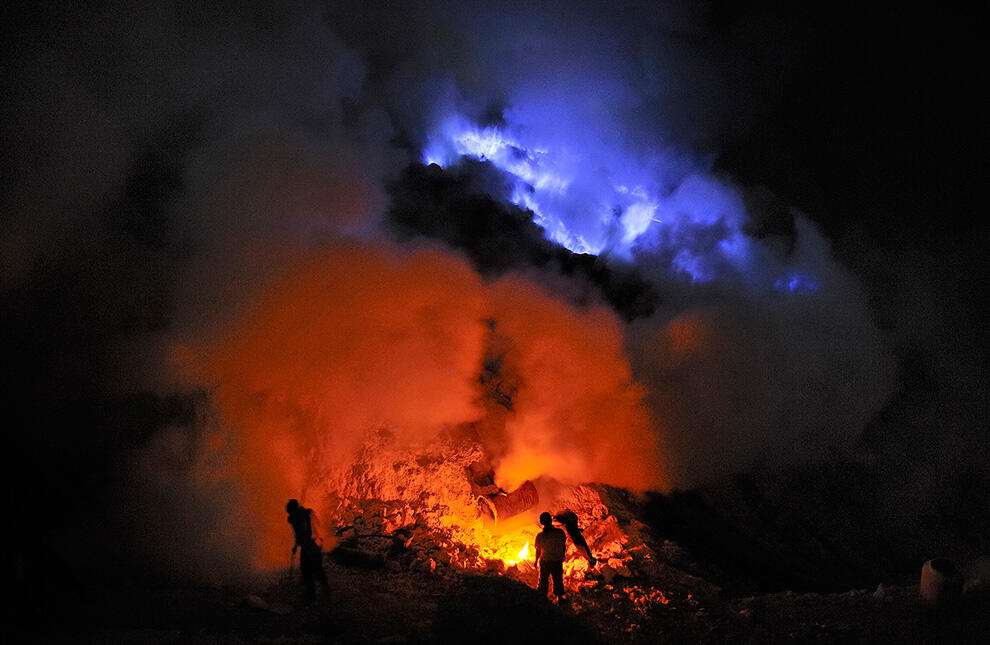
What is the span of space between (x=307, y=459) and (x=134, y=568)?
2674 mm

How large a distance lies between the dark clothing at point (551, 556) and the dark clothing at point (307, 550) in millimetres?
2404

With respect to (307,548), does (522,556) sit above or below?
below

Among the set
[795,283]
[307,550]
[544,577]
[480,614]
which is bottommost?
[480,614]

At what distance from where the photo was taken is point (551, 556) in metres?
6.43

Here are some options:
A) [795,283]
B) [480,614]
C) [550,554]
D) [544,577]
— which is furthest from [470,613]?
[795,283]

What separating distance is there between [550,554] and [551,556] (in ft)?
0.10

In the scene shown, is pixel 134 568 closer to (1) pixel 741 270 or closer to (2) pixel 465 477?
(2) pixel 465 477

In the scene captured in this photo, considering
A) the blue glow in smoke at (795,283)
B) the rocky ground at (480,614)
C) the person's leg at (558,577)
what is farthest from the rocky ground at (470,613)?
the blue glow in smoke at (795,283)

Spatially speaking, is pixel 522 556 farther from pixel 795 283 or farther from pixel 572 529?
pixel 795 283

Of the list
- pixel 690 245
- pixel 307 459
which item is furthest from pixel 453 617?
pixel 690 245

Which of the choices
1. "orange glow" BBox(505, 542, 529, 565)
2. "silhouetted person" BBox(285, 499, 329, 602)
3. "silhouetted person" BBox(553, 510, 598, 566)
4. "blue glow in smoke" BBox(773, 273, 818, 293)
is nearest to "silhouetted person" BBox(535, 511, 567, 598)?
"silhouetted person" BBox(553, 510, 598, 566)

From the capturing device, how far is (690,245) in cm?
1894

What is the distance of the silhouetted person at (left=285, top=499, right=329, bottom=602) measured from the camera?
600 centimetres

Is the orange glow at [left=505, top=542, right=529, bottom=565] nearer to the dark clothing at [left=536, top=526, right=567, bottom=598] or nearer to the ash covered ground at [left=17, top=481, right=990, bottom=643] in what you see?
the ash covered ground at [left=17, top=481, right=990, bottom=643]
